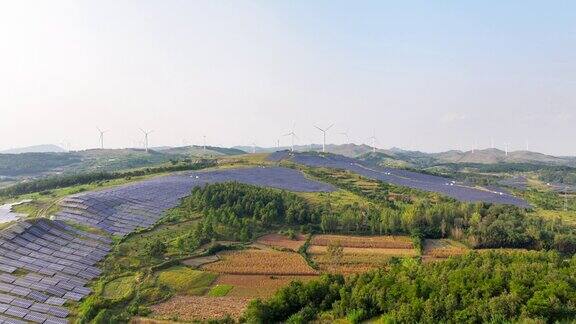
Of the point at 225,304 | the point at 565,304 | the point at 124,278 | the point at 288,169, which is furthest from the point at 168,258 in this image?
the point at 288,169

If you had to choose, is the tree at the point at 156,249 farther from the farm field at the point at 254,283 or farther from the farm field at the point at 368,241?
the farm field at the point at 368,241

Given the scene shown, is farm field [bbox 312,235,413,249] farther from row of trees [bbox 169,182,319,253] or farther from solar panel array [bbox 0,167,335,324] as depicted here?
solar panel array [bbox 0,167,335,324]

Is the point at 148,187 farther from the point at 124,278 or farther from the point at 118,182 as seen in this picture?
the point at 124,278

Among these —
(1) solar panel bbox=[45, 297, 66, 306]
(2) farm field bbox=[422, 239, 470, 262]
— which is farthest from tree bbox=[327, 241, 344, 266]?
(1) solar panel bbox=[45, 297, 66, 306]

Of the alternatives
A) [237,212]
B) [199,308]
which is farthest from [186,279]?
[237,212]

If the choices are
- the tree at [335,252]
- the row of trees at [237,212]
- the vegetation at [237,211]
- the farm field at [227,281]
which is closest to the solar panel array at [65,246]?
the row of trees at [237,212]

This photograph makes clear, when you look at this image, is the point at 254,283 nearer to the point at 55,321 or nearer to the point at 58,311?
the point at 58,311
